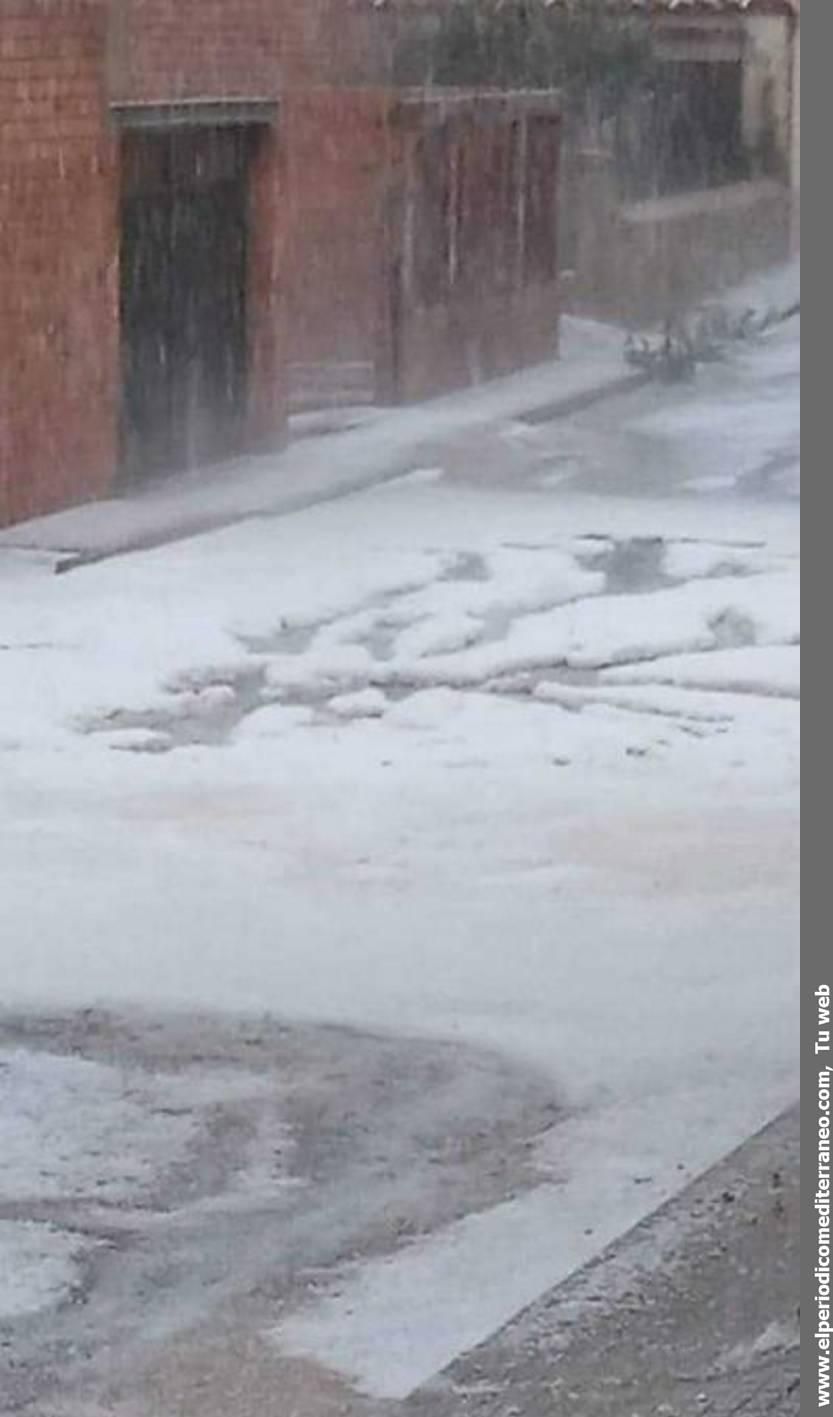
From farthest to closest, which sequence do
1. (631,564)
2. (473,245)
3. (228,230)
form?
(473,245) < (228,230) < (631,564)

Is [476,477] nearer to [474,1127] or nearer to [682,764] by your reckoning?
[682,764]

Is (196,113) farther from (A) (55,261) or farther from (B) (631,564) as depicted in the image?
(B) (631,564)

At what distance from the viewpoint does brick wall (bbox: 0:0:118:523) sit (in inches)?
526

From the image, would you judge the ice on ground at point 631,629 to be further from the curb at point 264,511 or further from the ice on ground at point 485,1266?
the ice on ground at point 485,1266

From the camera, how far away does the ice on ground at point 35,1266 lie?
498 centimetres

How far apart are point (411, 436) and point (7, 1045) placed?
10.7 metres

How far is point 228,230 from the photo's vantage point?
53.6 ft

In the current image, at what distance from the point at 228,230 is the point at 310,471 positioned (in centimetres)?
172

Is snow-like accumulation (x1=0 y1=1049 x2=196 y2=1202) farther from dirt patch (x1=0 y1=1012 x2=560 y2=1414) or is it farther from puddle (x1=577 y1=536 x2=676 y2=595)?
puddle (x1=577 y1=536 x2=676 y2=595)

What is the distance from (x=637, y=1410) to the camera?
14.3 ft

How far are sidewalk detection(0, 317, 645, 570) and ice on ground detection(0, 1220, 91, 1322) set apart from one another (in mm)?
7087

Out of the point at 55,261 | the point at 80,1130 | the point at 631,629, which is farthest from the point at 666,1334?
the point at 55,261

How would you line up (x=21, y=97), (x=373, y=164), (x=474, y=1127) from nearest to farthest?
(x=474, y=1127), (x=21, y=97), (x=373, y=164)
